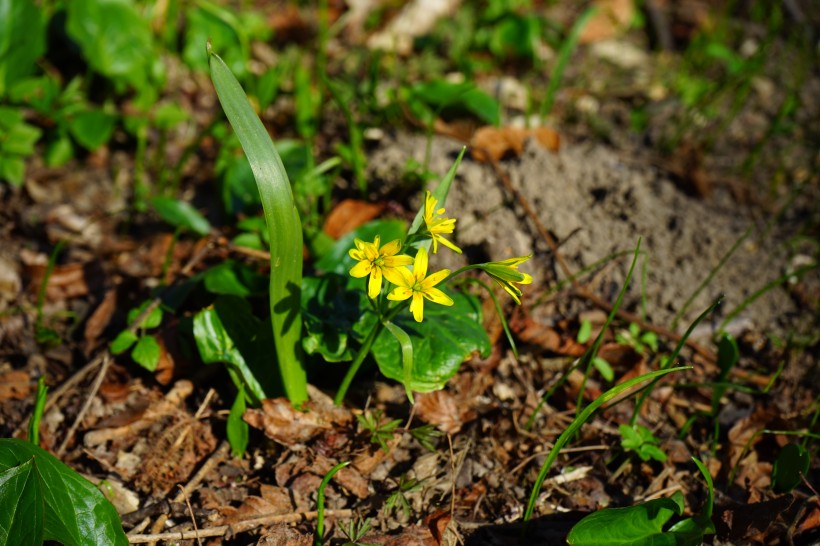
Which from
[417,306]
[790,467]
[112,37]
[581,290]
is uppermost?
[112,37]

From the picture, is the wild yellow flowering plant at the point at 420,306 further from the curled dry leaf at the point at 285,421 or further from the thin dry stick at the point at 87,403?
the thin dry stick at the point at 87,403

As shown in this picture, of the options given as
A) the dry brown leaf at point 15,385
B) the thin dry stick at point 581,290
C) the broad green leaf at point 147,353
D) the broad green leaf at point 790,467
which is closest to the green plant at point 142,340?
the broad green leaf at point 147,353

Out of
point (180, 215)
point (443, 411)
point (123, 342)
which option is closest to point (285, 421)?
point (443, 411)

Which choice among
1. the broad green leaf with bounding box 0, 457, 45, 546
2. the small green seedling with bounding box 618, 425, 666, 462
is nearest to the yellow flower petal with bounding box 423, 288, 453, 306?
the small green seedling with bounding box 618, 425, 666, 462

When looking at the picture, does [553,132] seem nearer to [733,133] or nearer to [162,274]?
[733,133]

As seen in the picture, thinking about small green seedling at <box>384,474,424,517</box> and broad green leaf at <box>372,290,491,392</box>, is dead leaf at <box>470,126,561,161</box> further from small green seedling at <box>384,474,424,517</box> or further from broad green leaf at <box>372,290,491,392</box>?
small green seedling at <box>384,474,424,517</box>

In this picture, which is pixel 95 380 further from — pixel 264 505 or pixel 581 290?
pixel 581 290
